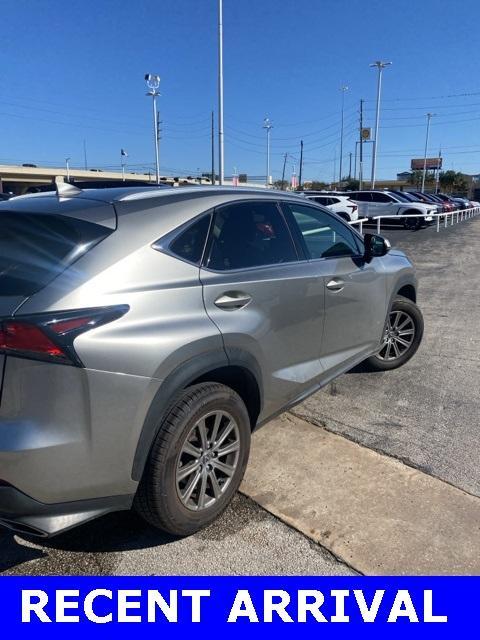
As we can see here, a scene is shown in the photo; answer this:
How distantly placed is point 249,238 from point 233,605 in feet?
6.39

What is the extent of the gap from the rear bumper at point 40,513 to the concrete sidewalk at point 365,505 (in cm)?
113

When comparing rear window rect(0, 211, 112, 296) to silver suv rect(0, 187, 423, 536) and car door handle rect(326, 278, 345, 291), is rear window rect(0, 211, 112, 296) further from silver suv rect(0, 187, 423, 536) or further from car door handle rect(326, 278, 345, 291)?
car door handle rect(326, 278, 345, 291)

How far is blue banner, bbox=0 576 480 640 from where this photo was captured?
221 centimetres

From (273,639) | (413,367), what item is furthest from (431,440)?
(273,639)

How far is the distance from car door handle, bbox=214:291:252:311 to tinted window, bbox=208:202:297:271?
0.53 feet

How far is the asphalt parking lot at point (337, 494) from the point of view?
2.52 meters

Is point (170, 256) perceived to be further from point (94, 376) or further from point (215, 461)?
point (215, 461)

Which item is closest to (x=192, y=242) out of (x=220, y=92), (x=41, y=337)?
(x=41, y=337)

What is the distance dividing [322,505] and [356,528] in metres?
0.25

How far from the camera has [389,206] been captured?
25172 millimetres

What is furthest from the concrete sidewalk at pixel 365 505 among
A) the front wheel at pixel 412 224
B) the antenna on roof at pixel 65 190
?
the front wheel at pixel 412 224

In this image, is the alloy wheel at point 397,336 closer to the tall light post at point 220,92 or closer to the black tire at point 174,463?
the black tire at point 174,463

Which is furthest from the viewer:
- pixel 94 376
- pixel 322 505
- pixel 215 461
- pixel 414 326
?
pixel 414 326

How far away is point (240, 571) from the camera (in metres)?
2.47
